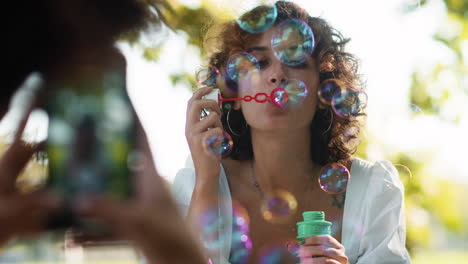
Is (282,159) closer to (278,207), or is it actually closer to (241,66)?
(278,207)

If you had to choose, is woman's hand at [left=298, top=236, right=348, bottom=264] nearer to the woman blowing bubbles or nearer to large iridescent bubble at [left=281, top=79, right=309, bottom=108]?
the woman blowing bubbles

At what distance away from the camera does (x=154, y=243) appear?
612 millimetres

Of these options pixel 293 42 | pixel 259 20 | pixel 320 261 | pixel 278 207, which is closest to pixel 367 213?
pixel 278 207

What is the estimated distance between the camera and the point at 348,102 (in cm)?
225

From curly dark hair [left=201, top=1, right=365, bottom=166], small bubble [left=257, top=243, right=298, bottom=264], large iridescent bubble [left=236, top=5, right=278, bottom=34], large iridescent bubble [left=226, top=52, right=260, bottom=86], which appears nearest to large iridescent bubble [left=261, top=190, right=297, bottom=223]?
small bubble [left=257, top=243, right=298, bottom=264]

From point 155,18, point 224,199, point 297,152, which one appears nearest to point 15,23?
point 155,18

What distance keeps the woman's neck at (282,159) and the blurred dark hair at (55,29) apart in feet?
4.59

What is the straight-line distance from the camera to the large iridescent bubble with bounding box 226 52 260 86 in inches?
80.7

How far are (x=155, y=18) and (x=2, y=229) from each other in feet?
1.13

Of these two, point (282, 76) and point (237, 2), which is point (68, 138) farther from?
point (237, 2)

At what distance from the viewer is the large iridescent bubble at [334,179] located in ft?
6.61

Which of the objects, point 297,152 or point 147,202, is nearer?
point 147,202

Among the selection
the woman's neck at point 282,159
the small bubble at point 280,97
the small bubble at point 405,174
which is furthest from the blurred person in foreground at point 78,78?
the small bubble at point 405,174

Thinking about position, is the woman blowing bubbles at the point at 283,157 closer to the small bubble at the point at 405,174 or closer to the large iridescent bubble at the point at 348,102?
the large iridescent bubble at the point at 348,102
